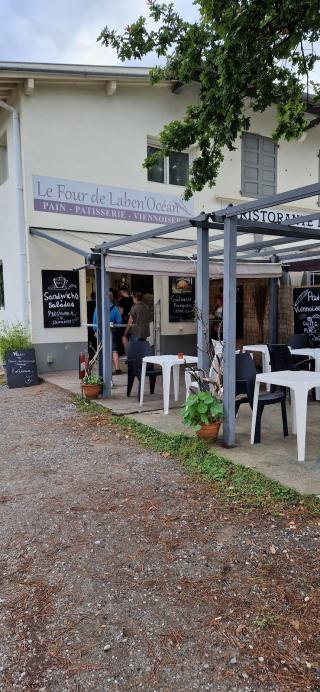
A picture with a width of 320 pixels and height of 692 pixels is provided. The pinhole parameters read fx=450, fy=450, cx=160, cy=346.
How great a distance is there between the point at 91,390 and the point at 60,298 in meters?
3.04

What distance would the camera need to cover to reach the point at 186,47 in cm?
514

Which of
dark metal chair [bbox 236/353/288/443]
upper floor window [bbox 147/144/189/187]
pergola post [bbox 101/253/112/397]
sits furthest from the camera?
upper floor window [bbox 147/144/189/187]

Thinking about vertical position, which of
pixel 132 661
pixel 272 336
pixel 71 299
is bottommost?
pixel 132 661

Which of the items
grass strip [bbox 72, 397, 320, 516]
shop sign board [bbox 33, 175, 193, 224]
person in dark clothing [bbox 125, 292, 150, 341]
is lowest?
grass strip [bbox 72, 397, 320, 516]

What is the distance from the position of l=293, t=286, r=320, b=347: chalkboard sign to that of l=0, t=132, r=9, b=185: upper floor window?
701cm

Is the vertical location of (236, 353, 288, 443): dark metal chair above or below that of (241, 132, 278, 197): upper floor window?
below

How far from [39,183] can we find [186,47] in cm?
484

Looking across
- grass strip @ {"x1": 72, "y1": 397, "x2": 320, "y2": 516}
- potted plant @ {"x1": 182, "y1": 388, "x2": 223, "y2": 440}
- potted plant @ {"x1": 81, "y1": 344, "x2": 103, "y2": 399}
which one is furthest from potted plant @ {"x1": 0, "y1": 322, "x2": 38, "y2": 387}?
potted plant @ {"x1": 182, "y1": 388, "x2": 223, "y2": 440}

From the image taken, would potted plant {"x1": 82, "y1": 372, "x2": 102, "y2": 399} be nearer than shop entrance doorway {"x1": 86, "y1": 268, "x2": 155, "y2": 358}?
Yes

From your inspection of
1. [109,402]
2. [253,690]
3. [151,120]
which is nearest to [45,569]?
[253,690]

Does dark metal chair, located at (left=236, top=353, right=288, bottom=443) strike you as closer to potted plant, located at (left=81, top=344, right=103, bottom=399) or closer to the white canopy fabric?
the white canopy fabric

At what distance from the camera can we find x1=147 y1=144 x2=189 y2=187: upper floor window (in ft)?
35.0

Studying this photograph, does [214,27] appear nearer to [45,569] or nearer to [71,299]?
[45,569]

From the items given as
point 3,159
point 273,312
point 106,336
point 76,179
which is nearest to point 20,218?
point 76,179
